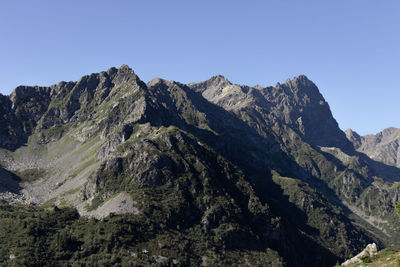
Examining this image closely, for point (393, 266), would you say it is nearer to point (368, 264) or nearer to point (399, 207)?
point (368, 264)

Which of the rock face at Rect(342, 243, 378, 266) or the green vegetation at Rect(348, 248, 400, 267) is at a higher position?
the green vegetation at Rect(348, 248, 400, 267)

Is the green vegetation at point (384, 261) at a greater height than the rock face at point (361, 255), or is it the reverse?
the green vegetation at point (384, 261)

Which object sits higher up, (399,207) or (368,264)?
(399,207)

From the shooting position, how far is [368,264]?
87.4 meters

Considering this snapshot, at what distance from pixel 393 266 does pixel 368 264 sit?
13697 mm

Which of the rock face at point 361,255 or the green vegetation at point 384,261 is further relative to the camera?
the rock face at point 361,255

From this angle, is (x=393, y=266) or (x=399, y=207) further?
(x=399, y=207)

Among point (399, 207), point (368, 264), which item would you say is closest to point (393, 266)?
point (368, 264)

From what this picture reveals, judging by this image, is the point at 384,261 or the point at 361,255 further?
the point at 361,255

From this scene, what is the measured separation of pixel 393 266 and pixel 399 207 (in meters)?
21.0

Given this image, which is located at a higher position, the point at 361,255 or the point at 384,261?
the point at 384,261

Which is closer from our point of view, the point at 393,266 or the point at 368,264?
the point at 393,266

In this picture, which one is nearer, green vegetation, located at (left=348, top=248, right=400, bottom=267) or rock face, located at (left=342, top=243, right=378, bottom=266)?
green vegetation, located at (left=348, top=248, right=400, bottom=267)
